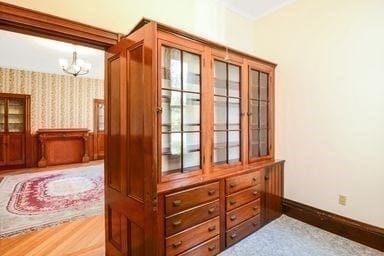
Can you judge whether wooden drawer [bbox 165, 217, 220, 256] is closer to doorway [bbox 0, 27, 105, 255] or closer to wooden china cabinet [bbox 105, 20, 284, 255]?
wooden china cabinet [bbox 105, 20, 284, 255]

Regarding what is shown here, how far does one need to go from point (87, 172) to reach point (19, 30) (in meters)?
4.53

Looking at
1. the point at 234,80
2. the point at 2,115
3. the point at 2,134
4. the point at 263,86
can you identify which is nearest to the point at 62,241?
the point at 234,80

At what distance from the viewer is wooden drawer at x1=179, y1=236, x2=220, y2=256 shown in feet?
6.48

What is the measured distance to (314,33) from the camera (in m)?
2.83

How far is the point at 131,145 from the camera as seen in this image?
1791 millimetres

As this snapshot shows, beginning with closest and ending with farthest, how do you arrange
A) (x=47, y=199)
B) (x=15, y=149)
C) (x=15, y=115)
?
(x=47, y=199), (x=15, y=149), (x=15, y=115)

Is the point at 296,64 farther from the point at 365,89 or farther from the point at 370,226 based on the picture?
the point at 370,226

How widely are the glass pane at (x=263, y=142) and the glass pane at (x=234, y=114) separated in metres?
0.56

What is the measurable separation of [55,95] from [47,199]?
13.0 feet

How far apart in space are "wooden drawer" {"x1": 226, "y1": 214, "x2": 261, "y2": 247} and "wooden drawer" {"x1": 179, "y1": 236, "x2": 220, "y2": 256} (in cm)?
17

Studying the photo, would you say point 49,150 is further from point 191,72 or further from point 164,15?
point 191,72

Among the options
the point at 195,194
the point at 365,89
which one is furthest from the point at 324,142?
the point at 195,194

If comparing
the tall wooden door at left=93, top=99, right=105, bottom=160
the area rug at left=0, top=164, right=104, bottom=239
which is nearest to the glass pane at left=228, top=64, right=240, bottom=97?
the area rug at left=0, top=164, right=104, bottom=239

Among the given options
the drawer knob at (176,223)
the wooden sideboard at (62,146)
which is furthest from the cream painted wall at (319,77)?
the wooden sideboard at (62,146)
